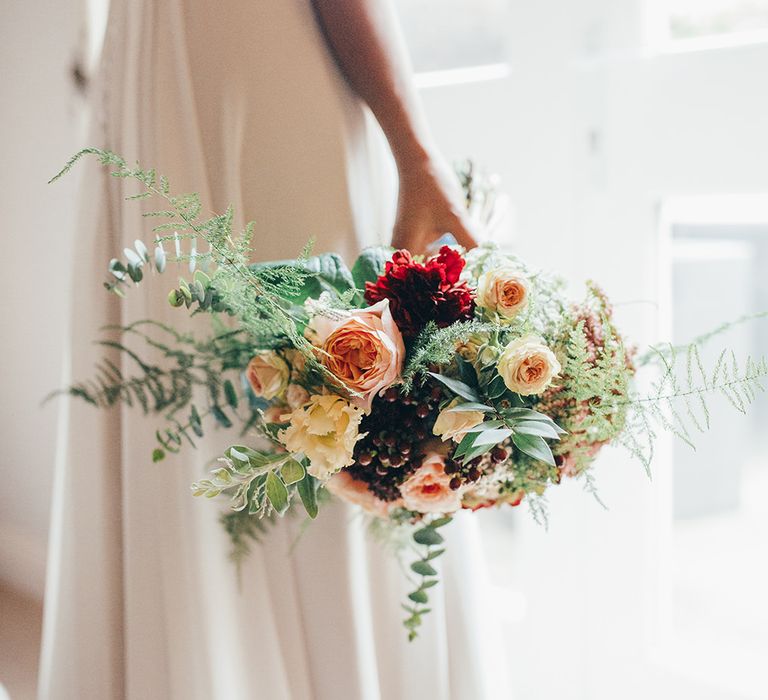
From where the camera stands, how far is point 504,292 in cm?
65

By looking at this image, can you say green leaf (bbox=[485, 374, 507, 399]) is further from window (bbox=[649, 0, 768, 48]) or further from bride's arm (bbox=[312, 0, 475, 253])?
window (bbox=[649, 0, 768, 48])

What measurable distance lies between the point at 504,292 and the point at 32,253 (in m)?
0.64

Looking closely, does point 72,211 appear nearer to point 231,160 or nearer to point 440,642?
point 231,160

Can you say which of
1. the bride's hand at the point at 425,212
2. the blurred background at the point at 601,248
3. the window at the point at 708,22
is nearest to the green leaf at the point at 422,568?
the bride's hand at the point at 425,212

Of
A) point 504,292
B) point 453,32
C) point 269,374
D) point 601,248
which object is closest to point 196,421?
point 269,374

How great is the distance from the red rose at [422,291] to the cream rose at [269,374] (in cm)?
11

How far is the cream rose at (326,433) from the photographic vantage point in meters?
0.64

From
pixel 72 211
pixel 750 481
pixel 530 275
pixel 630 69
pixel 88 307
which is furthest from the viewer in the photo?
pixel 750 481

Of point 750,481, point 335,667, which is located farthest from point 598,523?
point 335,667

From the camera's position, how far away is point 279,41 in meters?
0.80

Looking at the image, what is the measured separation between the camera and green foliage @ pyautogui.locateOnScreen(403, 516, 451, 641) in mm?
790

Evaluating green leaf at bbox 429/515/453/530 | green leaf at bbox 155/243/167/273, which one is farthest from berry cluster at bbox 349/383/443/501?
green leaf at bbox 155/243/167/273

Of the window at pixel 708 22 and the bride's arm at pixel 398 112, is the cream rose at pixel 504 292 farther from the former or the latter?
the window at pixel 708 22

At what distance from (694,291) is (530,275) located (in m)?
0.53
